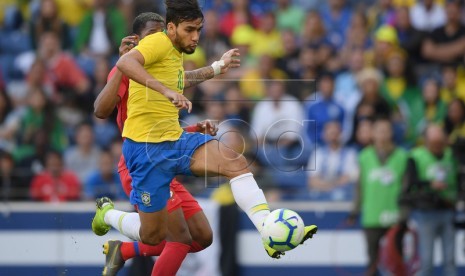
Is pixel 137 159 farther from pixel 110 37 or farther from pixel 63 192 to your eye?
pixel 110 37

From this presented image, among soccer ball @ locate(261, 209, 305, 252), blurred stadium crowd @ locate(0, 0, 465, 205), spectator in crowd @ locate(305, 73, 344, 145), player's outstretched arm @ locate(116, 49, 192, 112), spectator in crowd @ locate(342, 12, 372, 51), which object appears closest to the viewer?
player's outstretched arm @ locate(116, 49, 192, 112)

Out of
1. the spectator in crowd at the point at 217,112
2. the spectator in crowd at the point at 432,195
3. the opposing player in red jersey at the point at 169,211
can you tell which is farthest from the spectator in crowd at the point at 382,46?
the opposing player in red jersey at the point at 169,211

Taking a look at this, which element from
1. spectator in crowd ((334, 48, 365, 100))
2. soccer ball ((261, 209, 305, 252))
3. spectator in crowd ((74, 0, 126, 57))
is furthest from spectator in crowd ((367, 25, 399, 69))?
soccer ball ((261, 209, 305, 252))

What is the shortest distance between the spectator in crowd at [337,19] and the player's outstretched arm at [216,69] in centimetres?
677

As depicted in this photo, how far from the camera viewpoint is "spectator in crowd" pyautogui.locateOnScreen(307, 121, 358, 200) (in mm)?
13328

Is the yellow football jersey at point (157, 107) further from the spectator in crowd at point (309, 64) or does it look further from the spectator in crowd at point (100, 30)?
the spectator in crowd at point (100, 30)

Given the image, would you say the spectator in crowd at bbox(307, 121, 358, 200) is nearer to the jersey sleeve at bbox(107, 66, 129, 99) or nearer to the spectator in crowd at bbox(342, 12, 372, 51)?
the spectator in crowd at bbox(342, 12, 372, 51)

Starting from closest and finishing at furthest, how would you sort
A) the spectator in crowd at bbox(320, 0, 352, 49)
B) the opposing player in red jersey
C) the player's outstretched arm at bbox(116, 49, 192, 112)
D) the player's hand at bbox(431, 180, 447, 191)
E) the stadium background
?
the player's outstretched arm at bbox(116, 49, 192, 112) < the opposing player in red jersey < the player's hand at bbox(431, 180, 447, 191) < the stadium background < the spectator in crowd at bbox(320, 0, 352, 49)

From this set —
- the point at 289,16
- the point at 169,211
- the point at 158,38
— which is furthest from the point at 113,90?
the point at 289,16

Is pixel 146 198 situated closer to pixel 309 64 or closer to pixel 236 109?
pixel 236 109

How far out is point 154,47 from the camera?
8109 mm

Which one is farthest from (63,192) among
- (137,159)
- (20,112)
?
(137,159)

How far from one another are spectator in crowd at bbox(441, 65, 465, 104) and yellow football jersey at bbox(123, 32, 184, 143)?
6458 mm

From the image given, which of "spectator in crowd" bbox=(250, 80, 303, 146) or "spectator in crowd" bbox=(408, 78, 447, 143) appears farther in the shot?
Result: "spectator in crowd" bbox=(408, 78, 447, 143)
